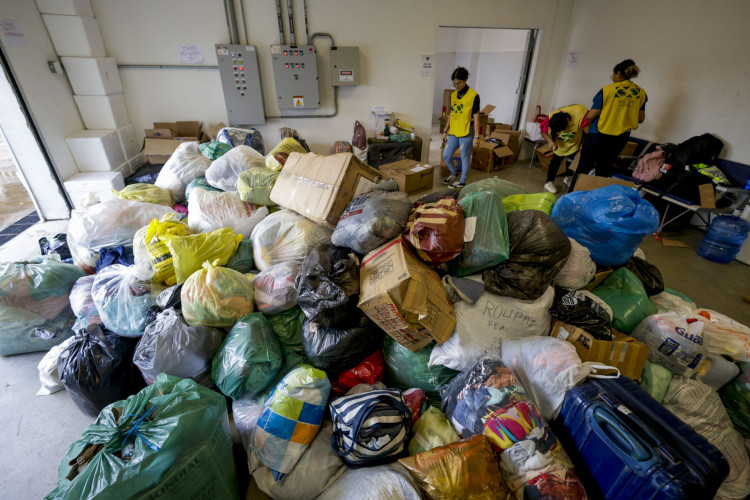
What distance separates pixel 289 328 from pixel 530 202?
4.79ft

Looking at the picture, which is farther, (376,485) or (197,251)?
(197,251)

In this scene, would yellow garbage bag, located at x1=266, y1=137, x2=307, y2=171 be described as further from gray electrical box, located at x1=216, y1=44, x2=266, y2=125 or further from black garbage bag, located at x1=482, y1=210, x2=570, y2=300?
gray electrical box, located at x1=216, y1=44, x2=266, y2=125

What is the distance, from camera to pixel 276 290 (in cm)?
172

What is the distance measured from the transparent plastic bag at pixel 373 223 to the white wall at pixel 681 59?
393cm

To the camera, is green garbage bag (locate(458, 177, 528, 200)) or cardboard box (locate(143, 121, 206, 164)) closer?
green garbage bag (locate(458, 177, 528, 200))

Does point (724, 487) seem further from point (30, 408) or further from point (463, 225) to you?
point (30, 408)

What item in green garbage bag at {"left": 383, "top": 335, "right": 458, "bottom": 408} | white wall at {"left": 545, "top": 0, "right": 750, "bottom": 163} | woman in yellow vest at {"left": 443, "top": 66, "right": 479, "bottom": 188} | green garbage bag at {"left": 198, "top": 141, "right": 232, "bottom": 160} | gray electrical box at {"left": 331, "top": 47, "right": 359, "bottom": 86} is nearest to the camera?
green garbage bag at {"left": 383, "top": 335, "right": 458, "bottom": 408}

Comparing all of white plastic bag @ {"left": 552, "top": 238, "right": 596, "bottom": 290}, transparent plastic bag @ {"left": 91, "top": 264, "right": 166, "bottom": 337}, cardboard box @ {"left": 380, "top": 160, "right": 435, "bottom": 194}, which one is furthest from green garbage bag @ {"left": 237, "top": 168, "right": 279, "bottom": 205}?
cardboard box @ {"left": 380, "top": 160, "right": 435, "bottom": 194}

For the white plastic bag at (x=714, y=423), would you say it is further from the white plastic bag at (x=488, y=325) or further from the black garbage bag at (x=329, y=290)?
the black garbage bag at (x=329, y=290)

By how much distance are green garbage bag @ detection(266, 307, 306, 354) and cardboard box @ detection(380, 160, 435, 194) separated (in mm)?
2782

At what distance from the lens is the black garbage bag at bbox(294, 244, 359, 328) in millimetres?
1469

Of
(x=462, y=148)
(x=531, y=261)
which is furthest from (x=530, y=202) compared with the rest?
(x=462, y=148)

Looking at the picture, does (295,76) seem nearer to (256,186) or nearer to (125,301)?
(256,186)

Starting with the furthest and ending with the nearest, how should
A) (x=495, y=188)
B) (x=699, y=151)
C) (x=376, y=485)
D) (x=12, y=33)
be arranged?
(x=699, y=151), (x=12, y=33), (x=495, y=188), (x=376, y=485)
